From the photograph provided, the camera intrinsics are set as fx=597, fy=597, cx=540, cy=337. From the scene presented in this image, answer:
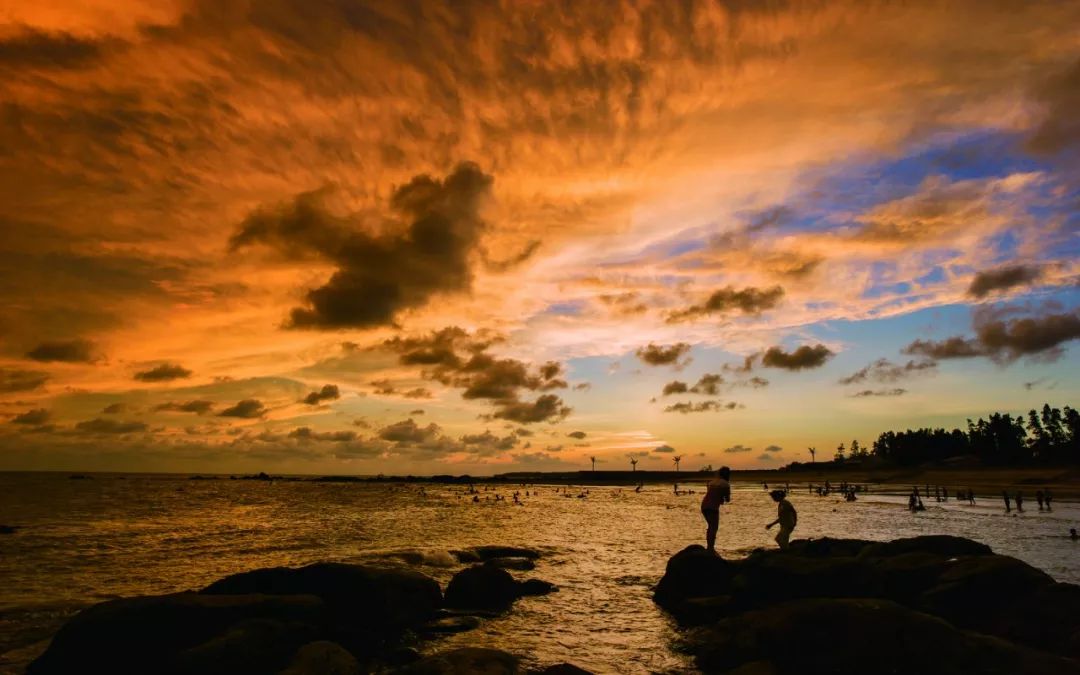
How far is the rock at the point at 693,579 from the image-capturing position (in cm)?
1762

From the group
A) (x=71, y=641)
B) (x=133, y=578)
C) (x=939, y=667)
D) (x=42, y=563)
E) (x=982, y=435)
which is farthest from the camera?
(x=982, y=435)

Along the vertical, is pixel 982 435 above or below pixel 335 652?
above

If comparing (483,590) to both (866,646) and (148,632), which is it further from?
(866,646)

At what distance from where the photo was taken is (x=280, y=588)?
49.6ft

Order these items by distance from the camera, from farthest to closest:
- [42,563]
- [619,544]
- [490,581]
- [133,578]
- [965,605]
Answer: [619,544] < [42,563] < [133,578] < [490,581] < [965,605]

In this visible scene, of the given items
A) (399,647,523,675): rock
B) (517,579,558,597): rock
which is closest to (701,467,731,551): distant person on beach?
(517,579,558,597): rock

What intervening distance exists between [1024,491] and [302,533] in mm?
100915

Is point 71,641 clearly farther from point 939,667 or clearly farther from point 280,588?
point 939,667

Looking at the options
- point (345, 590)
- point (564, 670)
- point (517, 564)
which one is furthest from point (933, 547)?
point (345, 590)

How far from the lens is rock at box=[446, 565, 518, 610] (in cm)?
1830

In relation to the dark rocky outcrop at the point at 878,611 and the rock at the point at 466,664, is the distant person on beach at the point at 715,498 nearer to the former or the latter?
the dark rocky outcrop at the point at 878,611

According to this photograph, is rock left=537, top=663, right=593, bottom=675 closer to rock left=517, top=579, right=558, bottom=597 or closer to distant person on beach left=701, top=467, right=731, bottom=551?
rock left=517, top=579, right=558, bottom=597

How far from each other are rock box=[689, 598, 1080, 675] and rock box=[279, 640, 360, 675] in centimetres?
711

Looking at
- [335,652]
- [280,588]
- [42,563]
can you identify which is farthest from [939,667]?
[42,563]
